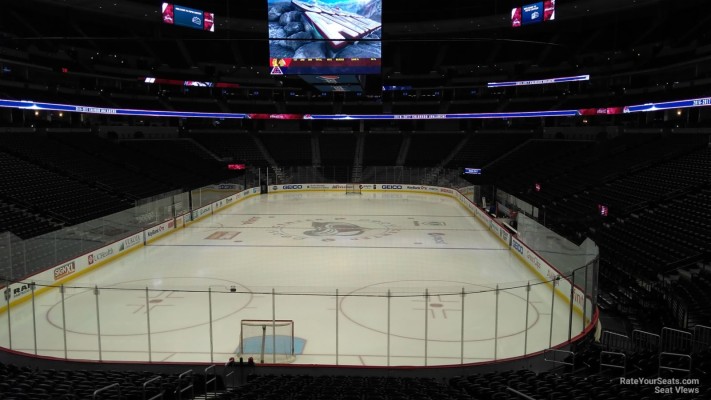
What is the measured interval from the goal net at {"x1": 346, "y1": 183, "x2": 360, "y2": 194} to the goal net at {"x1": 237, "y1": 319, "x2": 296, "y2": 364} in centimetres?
2949

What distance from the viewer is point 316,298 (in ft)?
42.8

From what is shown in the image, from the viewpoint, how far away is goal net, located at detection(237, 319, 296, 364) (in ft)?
30.7

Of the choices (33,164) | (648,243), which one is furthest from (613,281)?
(33,164)

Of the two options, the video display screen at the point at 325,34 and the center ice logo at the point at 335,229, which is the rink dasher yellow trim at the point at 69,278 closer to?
the center ice logo at the point at 335,229

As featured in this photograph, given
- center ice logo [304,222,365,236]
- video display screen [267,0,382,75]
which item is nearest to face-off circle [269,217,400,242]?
center ice logo [304,222,365,236]

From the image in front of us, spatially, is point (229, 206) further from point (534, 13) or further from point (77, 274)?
point (534, 13)

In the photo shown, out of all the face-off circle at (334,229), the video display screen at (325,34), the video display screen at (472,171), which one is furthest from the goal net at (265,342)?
the video display screen at (472,171)

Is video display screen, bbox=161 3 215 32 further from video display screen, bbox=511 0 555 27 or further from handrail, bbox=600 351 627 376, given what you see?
handrail, bbox=600 351 627 376

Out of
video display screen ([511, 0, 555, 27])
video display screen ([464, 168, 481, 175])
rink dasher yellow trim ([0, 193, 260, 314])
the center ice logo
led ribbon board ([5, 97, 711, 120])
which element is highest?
video display screen ([511, 0, 555, 27])

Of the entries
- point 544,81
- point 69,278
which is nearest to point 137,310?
point 69,278

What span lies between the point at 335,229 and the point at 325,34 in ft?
31.9

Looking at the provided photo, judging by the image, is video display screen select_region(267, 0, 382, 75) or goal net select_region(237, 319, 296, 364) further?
video display screen select_region(267, 0, 382, 75)

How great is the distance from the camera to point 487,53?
47.7 metres

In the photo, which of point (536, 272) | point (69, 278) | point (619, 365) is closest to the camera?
point (619, 365)
